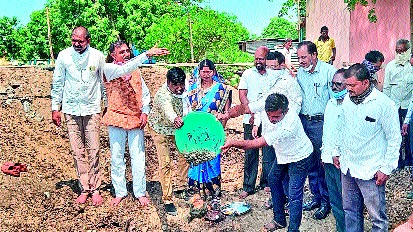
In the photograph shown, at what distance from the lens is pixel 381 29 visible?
371 inches

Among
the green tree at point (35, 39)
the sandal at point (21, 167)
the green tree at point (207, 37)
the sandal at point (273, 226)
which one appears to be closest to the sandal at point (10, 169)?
the sandal at point (21, 167)

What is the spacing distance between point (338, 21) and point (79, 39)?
699 cm

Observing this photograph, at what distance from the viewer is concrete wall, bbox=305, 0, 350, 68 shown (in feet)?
32.3

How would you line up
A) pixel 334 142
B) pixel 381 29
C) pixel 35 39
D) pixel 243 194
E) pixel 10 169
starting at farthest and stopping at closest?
1. pixel 35 39
2. pixel 381 29
3. pixel 10 169
4. pixel 243 194
5. pixel 334 142

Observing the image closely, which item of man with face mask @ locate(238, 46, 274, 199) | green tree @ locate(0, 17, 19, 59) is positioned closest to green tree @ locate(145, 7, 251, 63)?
man with face mask @ locate(238, 46, 274, 199)

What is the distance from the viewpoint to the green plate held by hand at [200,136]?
4496 mm

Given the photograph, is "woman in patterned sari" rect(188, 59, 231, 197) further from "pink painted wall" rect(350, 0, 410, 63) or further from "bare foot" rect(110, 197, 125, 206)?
"pink painted wall" rect(350, 0, 410, 63)

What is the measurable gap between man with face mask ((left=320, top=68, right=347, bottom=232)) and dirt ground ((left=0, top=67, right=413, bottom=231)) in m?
0.59

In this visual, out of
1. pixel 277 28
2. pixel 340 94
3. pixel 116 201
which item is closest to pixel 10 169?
pixel 116 201

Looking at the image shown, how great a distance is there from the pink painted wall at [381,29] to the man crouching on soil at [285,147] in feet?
17.6

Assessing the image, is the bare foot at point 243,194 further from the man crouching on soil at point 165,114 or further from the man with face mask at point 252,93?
the man crouching on soil at point 165,114

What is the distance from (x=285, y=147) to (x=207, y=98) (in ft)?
3.53

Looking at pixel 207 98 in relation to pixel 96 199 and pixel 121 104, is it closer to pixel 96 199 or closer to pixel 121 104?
pixel 121 104

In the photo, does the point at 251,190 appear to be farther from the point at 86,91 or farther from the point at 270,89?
the point at 86,91
